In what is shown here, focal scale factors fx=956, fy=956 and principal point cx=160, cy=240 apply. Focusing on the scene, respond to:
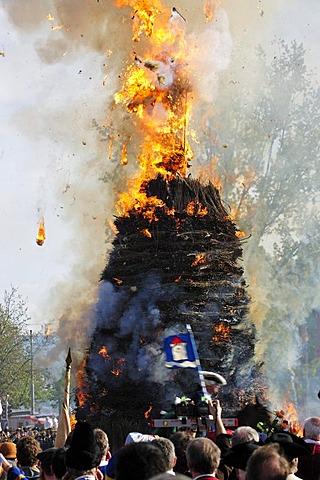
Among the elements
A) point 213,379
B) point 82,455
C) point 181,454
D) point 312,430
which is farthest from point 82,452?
point 213,379

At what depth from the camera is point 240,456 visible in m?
7.40

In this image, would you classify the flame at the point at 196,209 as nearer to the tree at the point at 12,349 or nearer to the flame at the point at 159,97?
the flame at the point at 159,97

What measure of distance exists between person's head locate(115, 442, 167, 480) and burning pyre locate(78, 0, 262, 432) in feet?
40.8

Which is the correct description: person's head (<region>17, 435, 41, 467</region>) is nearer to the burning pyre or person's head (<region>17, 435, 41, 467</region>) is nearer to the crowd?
the crowd

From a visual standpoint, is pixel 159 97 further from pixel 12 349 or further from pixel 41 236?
pixel 12 349

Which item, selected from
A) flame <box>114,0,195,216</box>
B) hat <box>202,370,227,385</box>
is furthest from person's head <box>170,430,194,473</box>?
flame <box>114,0,195,216</box>

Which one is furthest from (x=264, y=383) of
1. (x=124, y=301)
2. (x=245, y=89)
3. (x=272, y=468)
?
(x=245, y=89)

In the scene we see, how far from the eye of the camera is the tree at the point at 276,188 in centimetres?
3444

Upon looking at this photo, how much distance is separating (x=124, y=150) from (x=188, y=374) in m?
6.84

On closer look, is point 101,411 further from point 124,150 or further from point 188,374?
point 124,150

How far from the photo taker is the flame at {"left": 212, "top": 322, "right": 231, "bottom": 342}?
58.7 ft

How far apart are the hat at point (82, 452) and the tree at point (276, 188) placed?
25.6 meters

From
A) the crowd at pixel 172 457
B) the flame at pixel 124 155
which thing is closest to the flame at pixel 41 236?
the flame at pixel 124 155

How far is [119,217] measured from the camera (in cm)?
1873
